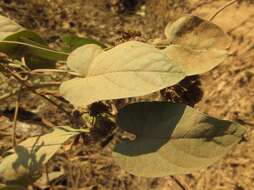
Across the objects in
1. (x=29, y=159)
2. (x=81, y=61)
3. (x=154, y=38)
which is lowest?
(x=29, y=159)

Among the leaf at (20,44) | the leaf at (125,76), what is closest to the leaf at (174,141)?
the leaf at (125,76)

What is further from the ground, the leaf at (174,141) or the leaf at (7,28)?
the leaf at (7,28)

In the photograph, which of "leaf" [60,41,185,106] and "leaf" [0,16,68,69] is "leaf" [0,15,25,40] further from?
"leaf" [60,41,185,106]

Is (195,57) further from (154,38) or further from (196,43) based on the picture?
(154,38)

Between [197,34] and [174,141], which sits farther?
[197,34]

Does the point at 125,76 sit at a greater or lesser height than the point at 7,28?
lesser

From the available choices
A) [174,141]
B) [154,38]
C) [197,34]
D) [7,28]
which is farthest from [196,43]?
[154,38]

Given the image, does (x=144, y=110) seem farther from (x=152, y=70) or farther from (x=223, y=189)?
(x=223, y=189)

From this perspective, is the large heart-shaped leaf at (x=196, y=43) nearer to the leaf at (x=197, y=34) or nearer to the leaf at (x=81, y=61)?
the leaf at (x=197, y=34)
